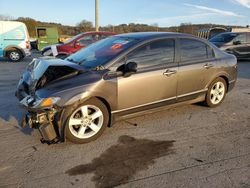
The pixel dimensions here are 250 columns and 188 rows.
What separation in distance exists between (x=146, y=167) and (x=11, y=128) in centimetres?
244

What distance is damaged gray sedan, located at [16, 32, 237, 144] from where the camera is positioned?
11.5 feet

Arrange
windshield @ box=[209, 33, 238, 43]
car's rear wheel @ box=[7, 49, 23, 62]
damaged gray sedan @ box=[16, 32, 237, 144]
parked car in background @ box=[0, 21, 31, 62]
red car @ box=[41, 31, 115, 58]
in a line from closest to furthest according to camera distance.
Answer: damaged gray sedan @ box=[16, 32, 237, 144], red car @ box=[41, 31, 115, 58], windshield @ box=[209, 33, 238, 43], parked car in background @ box=[0, 21, 31, 62], car's rear wheel @ box=[7, 49, 23, 62]

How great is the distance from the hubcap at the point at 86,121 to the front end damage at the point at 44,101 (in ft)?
0.83

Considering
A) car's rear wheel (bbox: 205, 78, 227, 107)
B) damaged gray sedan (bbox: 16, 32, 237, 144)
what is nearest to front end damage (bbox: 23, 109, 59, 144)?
damaged gray sedan (bbox: 16, 32, 237, 144)

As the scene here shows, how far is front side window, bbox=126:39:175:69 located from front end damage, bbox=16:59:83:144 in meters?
1.01

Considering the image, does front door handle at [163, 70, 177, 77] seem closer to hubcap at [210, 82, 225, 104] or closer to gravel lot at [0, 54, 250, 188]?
gravel lot at [0, 54, 250, 188]

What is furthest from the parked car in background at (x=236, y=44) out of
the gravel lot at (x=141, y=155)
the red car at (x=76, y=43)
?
the gravel lot at (x=141, y=155)

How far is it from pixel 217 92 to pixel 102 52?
2.68 metres

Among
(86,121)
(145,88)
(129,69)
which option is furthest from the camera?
(145,88)

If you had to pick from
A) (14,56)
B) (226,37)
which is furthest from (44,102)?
(226,37)

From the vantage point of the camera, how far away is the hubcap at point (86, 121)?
367 centimetres

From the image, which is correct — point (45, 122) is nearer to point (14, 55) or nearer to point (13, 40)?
point (14, 55)

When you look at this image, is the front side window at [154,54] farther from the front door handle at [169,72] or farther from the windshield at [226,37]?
the windshield at [226,37]

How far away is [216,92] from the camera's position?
5449 mm
